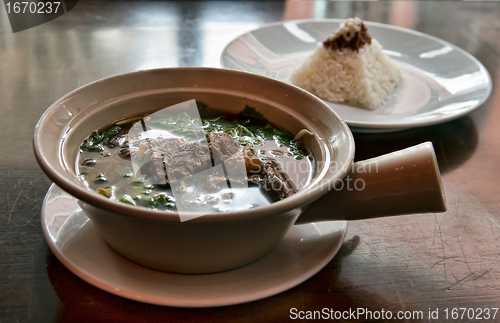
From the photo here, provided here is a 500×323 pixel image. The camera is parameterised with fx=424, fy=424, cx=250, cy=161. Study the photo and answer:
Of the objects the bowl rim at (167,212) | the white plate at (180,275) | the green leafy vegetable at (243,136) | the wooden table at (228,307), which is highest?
the bowl rim at (167,212)

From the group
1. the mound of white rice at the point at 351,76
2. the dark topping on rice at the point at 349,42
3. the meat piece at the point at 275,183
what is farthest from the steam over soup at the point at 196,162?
the dark topping on rice at the point at 349,42

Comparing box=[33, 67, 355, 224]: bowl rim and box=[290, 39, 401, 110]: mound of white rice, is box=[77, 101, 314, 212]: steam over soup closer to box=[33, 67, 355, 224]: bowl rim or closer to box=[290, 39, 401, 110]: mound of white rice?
box=[33, 67, 355, 224]: bowl rim

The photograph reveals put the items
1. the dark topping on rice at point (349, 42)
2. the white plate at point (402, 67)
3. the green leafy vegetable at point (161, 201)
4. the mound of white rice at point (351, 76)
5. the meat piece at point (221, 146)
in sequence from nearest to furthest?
the green leafy vegetable at point (161, 201) < the meat piece at point (221, 146) < the white plate at point (402, 67) < the mound of white rice at point (351, 76) < the dark topping on rice at point (349, 42)

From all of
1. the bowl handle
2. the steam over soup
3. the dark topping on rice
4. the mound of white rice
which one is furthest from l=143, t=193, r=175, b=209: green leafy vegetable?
the dark topping on rice

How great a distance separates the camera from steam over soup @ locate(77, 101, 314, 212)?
1.21 m

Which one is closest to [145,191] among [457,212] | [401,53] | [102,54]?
[457,212]

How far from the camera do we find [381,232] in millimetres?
1366

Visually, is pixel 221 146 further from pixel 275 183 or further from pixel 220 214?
pixel 220 214

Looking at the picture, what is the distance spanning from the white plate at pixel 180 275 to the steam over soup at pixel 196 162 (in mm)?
129

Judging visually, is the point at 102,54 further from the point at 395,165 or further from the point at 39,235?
the point at 395,165

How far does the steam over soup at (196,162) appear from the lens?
3.96ft

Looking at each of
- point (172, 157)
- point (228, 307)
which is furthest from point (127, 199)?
point (228, 307)

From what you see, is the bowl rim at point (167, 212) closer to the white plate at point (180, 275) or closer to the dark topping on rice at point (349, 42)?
the white plate at point (180, 275)

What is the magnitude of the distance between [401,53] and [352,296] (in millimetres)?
2176
